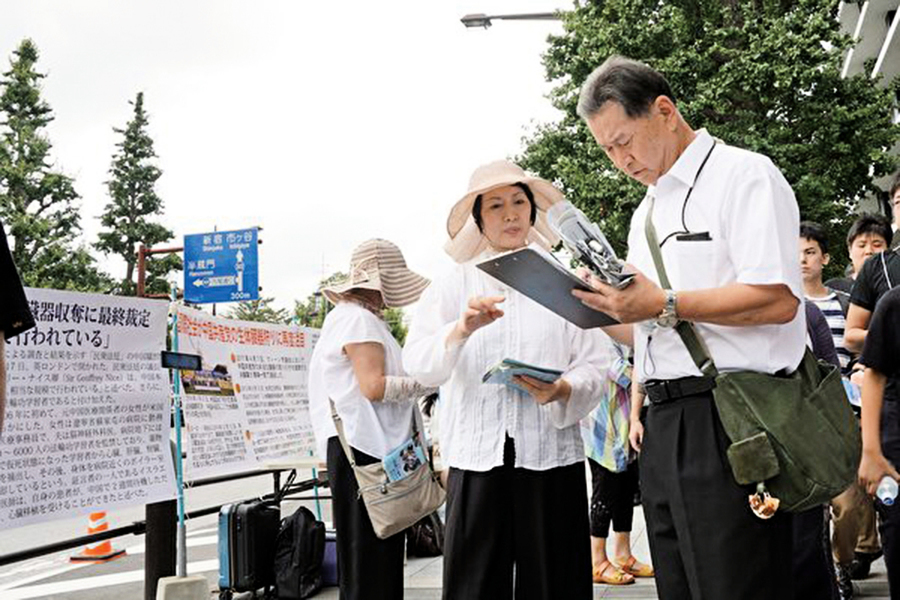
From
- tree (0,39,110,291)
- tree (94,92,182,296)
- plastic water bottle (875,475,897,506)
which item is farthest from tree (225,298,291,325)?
plastic water bottle (875,475,897,506)

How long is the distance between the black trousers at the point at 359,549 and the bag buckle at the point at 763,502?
1816 mm

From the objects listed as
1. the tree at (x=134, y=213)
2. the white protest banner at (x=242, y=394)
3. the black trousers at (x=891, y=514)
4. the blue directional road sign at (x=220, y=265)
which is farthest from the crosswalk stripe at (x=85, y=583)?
the tree at (x=134, y=213)

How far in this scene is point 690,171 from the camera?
187 cm

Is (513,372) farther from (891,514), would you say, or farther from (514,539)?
(891,514)

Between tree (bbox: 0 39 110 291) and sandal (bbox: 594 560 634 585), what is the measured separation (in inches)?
992

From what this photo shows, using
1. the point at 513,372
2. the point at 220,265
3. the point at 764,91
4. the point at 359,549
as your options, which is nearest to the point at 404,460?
the point at 359,549

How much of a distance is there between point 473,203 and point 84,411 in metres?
2.18

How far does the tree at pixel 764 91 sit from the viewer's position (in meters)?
13.0

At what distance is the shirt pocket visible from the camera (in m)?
1.79

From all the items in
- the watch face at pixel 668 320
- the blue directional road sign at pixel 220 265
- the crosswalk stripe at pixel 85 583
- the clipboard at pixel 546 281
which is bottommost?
the crosswalk stripe at pixel 85 583

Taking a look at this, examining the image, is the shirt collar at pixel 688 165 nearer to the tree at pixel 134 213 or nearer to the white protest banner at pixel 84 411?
the white protest banner at pixel 84 411

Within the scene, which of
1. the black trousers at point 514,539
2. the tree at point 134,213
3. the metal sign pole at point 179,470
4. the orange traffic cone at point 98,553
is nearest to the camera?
the black trousers at point 514,539

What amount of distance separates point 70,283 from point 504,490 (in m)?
28.3

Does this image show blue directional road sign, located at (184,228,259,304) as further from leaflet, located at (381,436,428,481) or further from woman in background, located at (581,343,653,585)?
leaflet, located at (381,436,428,481)
